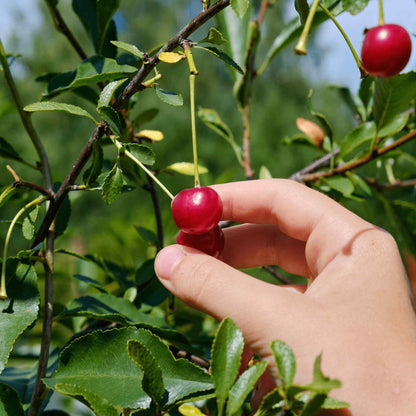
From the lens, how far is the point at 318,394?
Answer: 1.16ft

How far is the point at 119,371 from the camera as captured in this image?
0.53m

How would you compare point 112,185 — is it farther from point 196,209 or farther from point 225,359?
point 225,359

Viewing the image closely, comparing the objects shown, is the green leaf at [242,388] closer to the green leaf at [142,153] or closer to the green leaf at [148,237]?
the green leaf at [142,153]

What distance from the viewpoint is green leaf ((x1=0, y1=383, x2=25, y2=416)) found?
1.81 feet

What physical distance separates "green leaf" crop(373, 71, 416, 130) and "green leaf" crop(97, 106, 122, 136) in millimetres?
424

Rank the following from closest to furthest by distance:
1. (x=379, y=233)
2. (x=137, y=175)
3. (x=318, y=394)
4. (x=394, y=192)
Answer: (x=318, y=394) < (x=379, y=233) < (x=137, y=175) < (x=394, y=192)

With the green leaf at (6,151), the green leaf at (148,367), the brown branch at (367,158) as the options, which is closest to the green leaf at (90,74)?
the green leaf at (6,151)

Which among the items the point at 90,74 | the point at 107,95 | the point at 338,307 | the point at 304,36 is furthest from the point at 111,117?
the point at 338,307

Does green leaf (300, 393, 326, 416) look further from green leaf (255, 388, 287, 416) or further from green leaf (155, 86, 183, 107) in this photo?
green leaf (155, 86, 183, 107)

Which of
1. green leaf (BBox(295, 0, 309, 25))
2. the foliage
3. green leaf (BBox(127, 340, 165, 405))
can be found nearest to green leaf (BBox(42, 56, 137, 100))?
the foliage

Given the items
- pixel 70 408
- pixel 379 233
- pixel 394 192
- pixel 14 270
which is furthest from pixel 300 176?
pixel 70 408

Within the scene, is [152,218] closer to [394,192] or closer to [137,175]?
[137,175]

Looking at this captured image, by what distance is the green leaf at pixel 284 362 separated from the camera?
0.38m

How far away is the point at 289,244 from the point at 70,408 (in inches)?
28.1
